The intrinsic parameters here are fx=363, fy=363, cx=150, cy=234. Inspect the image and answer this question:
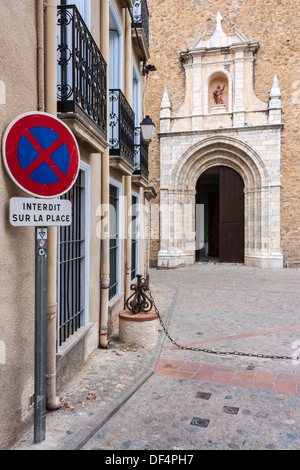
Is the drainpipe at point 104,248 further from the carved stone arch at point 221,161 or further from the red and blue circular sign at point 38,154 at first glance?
the carved stone arch at point 221,161

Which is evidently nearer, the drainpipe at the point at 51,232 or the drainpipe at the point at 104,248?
the drainpipe at the point at 51,232

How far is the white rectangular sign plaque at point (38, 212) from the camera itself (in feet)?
7.39

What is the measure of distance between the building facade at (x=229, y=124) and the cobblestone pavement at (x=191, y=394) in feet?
30.1

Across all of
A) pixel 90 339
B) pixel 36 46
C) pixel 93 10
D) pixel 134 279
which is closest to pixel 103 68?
pixel 93 10

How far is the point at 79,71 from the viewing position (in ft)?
13.0

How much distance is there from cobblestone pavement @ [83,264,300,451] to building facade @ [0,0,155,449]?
82 cm

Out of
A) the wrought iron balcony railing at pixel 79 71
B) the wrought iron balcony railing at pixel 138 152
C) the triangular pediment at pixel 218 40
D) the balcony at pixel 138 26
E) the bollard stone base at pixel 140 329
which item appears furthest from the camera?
the triangular pediment at pixel 218 40

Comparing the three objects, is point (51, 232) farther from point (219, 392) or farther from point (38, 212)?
point (219, 392)

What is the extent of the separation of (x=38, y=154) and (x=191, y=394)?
9.00 feet

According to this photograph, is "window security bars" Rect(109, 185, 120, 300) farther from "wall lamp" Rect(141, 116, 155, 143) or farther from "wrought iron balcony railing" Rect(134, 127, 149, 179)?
"wall lamp" Rect(141, 116, 155, 143)

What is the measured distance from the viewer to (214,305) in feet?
26.2

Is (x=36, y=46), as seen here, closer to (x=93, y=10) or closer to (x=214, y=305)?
(x=93, y=10)

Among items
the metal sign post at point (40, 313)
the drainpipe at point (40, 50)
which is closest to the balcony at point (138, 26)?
the drainpipe at point (40, 50)

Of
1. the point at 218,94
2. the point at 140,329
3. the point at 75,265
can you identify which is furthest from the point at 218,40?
the point at 75,265
